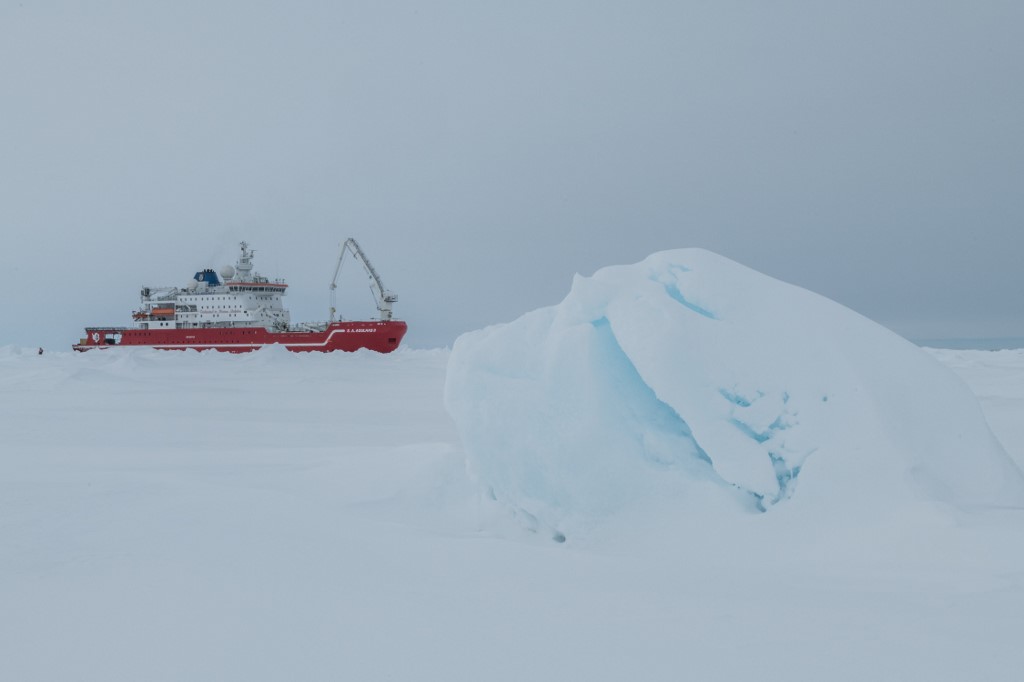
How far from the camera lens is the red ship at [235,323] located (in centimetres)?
4438

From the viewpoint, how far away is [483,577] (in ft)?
13.4

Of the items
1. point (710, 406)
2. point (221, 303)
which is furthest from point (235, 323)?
point (710, 406)

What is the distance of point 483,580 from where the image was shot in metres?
4.03

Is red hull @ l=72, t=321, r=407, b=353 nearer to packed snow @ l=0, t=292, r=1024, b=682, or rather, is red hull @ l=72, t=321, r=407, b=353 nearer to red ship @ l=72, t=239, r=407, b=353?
red ship @ l=72, t=239, r=407, b=353

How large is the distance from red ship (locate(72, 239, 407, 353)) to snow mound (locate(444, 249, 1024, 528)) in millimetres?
39550

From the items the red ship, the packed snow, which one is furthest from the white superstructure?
the packed snow

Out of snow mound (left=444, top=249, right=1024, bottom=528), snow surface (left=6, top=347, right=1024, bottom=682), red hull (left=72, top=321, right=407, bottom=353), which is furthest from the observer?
red hull (left=72, top=321, right=407, bottom=353)

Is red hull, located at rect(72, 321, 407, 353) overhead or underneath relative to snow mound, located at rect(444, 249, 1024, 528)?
underneath

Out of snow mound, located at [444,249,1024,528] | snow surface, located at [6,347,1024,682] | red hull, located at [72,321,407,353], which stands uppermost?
snow mound, located at [444,249,1024,528]

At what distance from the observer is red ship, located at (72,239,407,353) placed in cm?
4438

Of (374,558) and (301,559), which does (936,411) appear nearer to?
(374,558)

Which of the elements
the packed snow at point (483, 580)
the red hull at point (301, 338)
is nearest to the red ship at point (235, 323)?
the red hull at point (301, 338)

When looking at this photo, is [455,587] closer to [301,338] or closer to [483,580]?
[483,580]

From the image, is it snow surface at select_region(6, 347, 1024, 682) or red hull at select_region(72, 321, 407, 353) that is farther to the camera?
red hull at select_region(72, 321, 407, 353)
